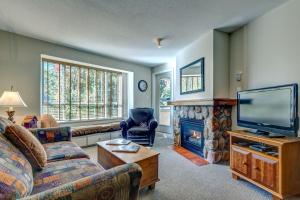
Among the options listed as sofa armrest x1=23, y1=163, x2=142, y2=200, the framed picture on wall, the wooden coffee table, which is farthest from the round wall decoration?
sofa armrest x1=23, y1=163, x2=142, y2=200

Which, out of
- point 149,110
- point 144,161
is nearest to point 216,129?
point 144,161

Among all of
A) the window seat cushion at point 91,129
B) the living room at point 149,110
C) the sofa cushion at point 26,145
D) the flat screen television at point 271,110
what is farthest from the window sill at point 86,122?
the flat screen television at point 271,110

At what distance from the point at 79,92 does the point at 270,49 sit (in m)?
4.08

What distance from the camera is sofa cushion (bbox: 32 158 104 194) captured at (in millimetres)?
1278

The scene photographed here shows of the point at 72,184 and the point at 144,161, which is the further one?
the point at 144,161

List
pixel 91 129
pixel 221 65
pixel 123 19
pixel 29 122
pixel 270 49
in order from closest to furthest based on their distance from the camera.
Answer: pixel 270 49, pixel 123 19, pixel 29 122, pixel 221 65, pixel 91 129

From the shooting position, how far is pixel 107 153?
2.35 metres

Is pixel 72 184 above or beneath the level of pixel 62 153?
above

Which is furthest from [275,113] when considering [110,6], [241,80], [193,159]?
[110,6]

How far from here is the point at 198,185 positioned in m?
2.14

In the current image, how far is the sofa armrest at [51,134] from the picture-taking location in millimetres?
2439

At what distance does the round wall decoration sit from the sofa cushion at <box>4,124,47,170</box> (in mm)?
4209

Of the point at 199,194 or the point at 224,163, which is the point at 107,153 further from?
the point at 224,163

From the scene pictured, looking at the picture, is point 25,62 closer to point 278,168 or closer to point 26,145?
point 26,145
